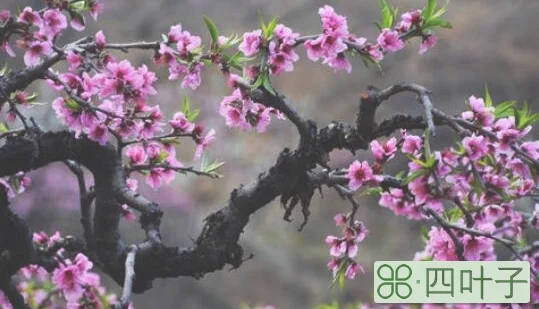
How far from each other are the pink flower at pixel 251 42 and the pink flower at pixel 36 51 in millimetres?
548

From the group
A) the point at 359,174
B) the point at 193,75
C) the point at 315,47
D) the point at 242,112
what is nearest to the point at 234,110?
the point at 242,112

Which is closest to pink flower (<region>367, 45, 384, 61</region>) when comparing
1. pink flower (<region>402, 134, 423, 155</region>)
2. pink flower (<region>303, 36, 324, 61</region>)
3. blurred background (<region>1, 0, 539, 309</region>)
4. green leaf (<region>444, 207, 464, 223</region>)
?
pink flower (<region>303, 36, 324, 61</region>)

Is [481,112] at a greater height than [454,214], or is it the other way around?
[481,112]

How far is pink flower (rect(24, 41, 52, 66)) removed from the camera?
7.24 feet

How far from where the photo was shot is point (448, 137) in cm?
848

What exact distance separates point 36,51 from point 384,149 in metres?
0.99

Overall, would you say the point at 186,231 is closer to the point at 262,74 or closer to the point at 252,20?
the point at 252,20

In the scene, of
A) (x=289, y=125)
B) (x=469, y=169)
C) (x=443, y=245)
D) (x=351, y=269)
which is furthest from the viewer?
(x=289, y=125)

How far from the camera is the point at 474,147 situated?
1.91 m

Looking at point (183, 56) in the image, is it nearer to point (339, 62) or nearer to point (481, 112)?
point (339, 62)

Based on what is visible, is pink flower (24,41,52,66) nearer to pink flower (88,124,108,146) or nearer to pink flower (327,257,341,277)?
pink flower (88,124,108,146)

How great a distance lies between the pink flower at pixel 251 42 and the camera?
2.09 metres

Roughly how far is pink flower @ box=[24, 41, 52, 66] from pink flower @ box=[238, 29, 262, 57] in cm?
55

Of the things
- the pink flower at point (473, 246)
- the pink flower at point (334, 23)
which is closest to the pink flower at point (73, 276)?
the pink flower at point (334, 23)
